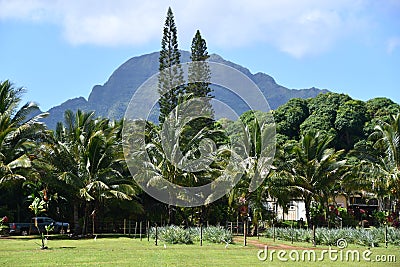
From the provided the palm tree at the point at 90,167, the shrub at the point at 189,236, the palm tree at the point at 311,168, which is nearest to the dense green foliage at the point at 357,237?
the palm tree at the point at 311,168

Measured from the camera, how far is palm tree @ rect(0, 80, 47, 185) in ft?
63.6

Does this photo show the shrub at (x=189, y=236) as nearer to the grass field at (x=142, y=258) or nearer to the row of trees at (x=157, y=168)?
the row of trees at (x=157, y=168)

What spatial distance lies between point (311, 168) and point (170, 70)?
12.3 m

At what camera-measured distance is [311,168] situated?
20.0m

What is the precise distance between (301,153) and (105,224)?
34.2 feet

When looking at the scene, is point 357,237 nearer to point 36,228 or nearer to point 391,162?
point 391,162

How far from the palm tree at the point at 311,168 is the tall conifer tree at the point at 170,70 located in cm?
995

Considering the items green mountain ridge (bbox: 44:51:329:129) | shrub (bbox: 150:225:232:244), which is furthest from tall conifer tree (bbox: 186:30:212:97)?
green mountain ridge (bbox: 44:51:329:129)

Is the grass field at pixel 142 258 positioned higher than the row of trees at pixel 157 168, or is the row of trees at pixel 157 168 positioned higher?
the row of trees at pixel 157 168

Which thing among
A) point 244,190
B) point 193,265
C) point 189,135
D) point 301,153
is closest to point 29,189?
point 189,135

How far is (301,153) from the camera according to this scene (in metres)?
20.2

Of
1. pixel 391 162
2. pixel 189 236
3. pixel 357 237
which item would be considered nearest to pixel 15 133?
pixel 189 236

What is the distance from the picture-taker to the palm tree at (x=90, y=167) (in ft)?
68.6

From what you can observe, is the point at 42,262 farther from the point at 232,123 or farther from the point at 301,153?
the point at 232,123
